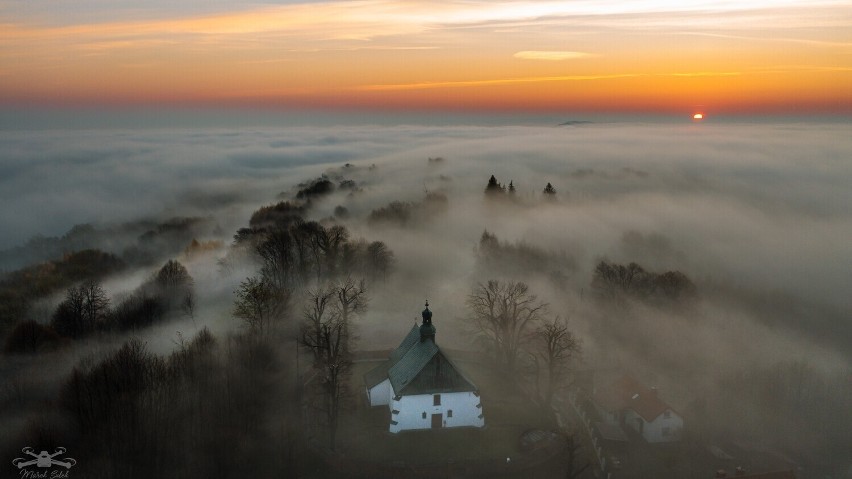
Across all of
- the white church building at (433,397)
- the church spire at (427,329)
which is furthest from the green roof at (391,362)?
the white church building at (433,397)

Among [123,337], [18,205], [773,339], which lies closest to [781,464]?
[773,339]

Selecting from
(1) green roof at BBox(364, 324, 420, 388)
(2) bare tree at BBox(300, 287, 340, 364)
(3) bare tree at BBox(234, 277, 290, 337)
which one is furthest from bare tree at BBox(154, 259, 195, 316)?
(1) green roof at BBox(364, 324, 420, 388)

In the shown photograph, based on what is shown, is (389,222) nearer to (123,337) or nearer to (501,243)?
(501,243)

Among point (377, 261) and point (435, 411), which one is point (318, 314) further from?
point (377, 261)

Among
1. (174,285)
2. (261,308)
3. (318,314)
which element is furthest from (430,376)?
(174,285)

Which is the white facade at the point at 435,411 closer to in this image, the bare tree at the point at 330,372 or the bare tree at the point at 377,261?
the bare tree at the point at 330,372

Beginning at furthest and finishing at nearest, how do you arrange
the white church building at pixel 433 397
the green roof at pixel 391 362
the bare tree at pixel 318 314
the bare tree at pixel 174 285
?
1. the bare tree at pixel 174 285
2. the bare tree at pixel 318 314
3. the green roof at pixel 391 362
4. the white church building at pixel 433 397
